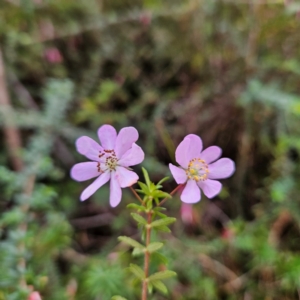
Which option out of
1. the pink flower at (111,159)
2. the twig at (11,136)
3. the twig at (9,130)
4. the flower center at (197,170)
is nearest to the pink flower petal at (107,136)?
the pink flower at (111,159)

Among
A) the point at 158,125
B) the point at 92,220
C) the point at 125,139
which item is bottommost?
the point at 92,220

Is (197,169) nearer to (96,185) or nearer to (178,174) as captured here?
(178,174)

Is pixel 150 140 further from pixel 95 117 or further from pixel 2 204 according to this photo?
pixel 2 204

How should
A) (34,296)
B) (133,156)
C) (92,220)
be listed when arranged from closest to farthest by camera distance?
1. (133,156)
2. (34,296)
3. (92,220)

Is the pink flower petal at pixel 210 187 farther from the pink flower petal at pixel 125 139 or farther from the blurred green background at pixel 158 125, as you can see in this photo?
the blurred green background at pixel 158 125

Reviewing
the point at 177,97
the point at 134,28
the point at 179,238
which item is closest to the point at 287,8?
the point at 177,97

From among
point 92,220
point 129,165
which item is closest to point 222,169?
point 129,165
